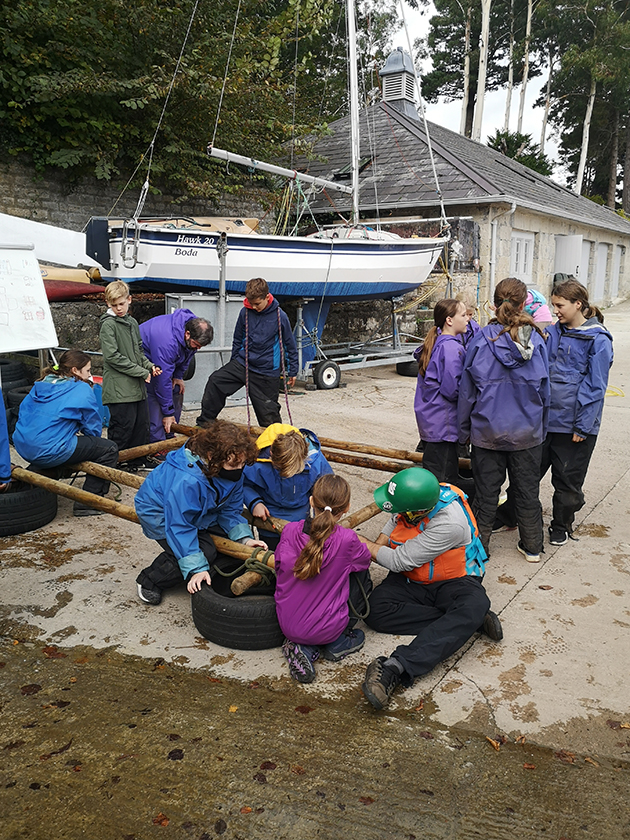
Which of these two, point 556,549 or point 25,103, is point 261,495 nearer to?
point 556,549

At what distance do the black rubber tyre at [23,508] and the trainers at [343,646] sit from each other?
2663 mm

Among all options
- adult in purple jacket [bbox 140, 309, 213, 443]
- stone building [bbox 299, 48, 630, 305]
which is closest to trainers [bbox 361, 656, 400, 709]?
adult in purple jacket [bbox 140, 309, 213, 443]

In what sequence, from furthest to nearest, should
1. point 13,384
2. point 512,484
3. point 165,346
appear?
point 13,384 → point 165,346 → point 512,484

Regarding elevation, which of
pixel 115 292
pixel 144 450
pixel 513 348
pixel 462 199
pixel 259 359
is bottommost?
pixel 144 450

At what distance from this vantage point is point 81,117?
1227cm

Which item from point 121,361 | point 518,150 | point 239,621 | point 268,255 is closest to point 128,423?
point 121,361

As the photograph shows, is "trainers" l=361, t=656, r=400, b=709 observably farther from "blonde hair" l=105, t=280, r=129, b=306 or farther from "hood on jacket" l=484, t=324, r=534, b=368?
"blonde hair" l=105, t=280, r=129, b=306

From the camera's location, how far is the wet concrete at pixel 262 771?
91.9 inches

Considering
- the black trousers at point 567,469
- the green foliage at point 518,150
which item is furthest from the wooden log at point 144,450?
the green foliage at point 518,150

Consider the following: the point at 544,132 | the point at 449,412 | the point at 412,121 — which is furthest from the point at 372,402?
the point at 544,132

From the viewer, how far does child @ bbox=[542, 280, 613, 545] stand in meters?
4.67

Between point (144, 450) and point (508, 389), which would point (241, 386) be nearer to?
point (144, 450)

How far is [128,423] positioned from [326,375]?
5.24 meters

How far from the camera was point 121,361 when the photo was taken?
587 centimetres
